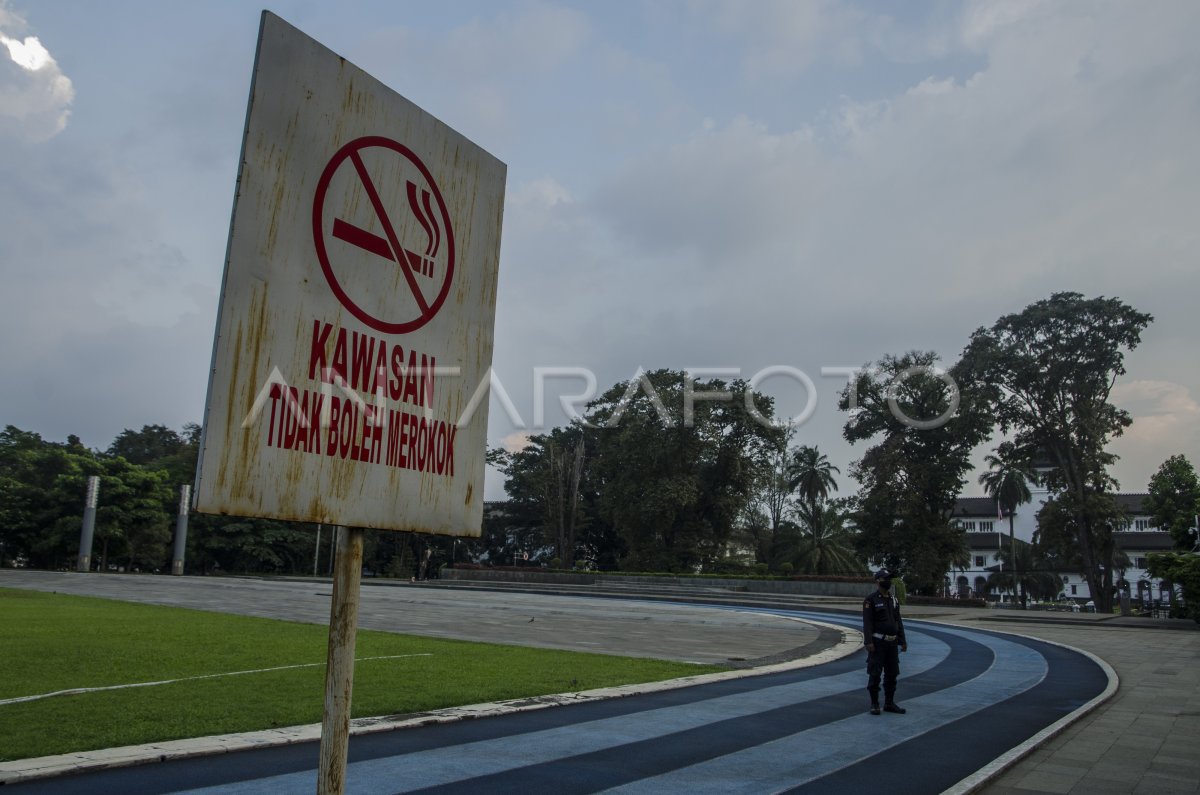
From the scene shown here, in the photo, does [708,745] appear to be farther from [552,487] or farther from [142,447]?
[142,447]

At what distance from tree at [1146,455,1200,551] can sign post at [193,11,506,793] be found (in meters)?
45.8

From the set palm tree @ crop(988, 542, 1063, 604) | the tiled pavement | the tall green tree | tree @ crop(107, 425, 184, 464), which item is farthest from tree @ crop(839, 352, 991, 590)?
tree @ crop(107, 425, 184, 464)

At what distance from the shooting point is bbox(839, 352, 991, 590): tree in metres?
44.7

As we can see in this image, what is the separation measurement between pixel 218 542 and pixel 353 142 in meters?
68.0

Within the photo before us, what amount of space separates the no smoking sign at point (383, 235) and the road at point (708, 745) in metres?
5.09

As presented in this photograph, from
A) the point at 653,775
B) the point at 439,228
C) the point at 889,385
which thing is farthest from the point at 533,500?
the point at 439,228

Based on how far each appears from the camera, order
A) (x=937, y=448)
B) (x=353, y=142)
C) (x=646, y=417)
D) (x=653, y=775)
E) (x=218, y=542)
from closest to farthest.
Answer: (x=353, y=142), (x=653, y=775), (x=937, y=448), (x=646, y=417), (x=218, y=542)

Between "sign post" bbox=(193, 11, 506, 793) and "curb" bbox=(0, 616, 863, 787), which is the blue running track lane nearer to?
"curb" bbox=(0, 616, 863, 787)

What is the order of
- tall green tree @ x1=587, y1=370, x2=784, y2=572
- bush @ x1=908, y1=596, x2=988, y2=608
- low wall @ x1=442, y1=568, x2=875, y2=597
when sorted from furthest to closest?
tall green tree @ x1=587, y1=370, x2=784, y2=572, low wall @ x1=442, y1=568, x2=875, y2=597, bush @ x1=908, y1=596, x2=988, y2=608

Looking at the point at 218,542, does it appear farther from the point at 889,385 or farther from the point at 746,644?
the point at 746,644

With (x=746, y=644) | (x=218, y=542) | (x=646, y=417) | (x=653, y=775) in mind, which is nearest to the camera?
(x=653, y=775)

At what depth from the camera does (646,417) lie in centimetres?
5538

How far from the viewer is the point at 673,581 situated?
4778cm

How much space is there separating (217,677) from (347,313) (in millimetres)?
10309
